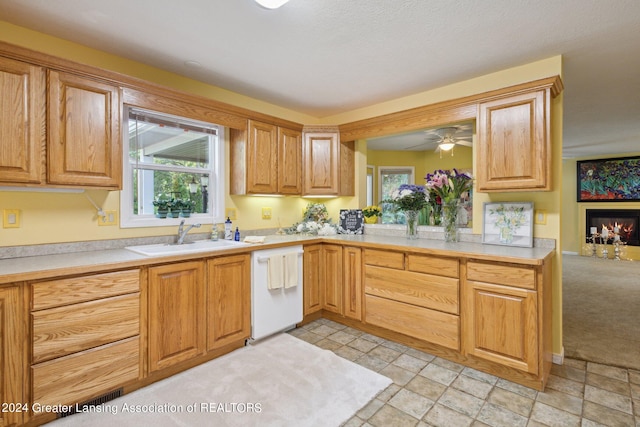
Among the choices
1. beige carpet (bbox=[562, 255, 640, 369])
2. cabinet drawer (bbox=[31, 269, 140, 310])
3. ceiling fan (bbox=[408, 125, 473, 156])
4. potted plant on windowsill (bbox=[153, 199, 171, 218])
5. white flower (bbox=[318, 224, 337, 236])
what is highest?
ceiling fan (bbox=[408, 125, 473, 156])

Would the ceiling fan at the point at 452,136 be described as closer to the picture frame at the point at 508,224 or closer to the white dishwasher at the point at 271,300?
the picture frame at the point at 508,224

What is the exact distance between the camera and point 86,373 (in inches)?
73.7

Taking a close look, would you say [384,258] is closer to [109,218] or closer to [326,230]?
[326,230]

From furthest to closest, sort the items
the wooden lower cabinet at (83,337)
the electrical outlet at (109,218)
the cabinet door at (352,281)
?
the cabinet door at (352,281), the electrical outlet at (109,218), the wooden lower cabinet at (83,337)

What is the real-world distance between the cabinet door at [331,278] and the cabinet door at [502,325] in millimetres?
1286

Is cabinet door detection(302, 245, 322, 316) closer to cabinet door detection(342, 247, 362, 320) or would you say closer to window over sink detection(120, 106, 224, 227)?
cabinet door detection(342, 247, 362, 320)

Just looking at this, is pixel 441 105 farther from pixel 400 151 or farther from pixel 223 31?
pixel 400 151

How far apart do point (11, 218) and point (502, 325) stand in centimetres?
350

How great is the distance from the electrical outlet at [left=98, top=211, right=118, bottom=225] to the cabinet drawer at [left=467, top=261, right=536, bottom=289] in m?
2.86

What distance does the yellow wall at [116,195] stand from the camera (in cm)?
213

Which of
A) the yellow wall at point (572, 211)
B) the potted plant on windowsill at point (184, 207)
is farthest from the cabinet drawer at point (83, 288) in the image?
the yellow wall at point (572, 211)

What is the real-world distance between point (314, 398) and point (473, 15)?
2685 mm

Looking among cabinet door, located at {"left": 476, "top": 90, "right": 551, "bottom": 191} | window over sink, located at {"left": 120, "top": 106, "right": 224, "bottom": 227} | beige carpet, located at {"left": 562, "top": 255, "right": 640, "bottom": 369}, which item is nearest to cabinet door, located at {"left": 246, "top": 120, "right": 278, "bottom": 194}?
window over sink, located at {"left": 120, "top": 106, "right": 224, "bottom": 227}

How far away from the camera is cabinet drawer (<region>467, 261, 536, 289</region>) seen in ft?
6.92
